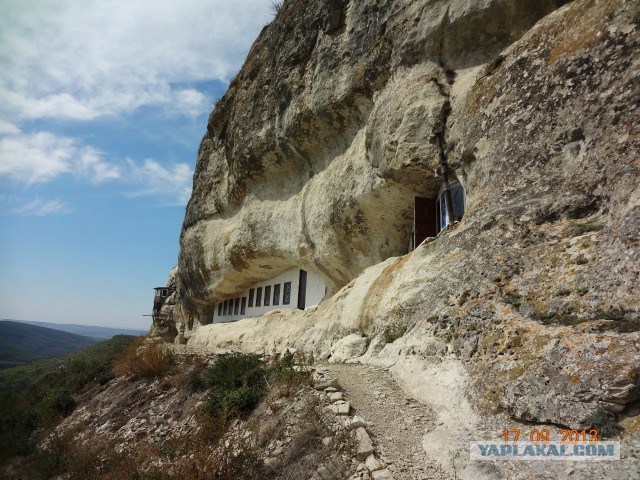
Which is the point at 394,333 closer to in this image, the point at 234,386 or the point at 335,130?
the point at 234,386

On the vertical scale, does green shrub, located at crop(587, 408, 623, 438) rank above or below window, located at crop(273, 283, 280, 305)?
below

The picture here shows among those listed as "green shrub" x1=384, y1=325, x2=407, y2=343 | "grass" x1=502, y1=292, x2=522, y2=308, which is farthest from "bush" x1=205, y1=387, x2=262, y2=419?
"grass" x1=502, y1=292, x2=522, y2=308

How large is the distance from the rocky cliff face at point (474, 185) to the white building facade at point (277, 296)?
4.27 feet

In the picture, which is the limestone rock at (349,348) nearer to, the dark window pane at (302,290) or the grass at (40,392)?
the grass at (40,392)

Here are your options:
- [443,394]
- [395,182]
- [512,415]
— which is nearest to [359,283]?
[395,182]

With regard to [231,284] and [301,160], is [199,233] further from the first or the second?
[301,160]

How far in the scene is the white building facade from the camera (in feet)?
63.8

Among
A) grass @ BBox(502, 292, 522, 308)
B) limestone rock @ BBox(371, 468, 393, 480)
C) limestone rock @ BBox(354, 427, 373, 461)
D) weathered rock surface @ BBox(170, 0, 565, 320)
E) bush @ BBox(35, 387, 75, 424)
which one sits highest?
weathered rock surface @ BBox(170, 0, 565, 320)

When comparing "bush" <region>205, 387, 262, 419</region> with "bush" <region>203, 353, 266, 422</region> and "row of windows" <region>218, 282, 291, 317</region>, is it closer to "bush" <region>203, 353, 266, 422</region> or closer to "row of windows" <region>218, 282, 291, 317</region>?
"bush" <region>203, 353, 266, 422</region>

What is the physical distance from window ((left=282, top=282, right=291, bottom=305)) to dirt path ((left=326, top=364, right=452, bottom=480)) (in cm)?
1420

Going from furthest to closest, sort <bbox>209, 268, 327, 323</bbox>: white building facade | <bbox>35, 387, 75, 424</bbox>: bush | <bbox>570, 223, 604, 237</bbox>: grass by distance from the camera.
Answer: <bbox>209, 268, 327, 323</bbox>: white building facade < <bbox>35, 387, 75, 424</bbox>: bush < <bbox>570, 223, 604, 237</bbox>: grass

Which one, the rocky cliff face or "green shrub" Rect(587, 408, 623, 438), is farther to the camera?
the rocky cliff face

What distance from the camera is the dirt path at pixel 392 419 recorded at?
4.44 metres
